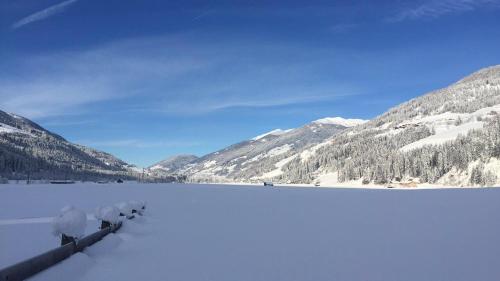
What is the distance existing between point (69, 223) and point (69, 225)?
0.04m

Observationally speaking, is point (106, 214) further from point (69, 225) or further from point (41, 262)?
point (41, 262)

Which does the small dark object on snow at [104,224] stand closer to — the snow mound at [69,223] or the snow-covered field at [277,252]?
the snow-covered field at [277,252]

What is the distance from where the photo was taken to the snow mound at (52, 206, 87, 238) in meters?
7.12

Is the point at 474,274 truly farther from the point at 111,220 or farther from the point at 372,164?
the point at 372,164

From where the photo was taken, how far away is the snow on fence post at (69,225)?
7129 millimetres

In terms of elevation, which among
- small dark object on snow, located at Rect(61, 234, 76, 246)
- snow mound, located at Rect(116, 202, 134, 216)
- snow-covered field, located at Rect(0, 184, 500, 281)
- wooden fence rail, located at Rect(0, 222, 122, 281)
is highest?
snow mound, located at Rect(116, 202, 134, 216)

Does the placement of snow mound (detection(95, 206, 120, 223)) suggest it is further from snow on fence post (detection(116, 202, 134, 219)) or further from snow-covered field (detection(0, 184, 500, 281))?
snow on fence post (detection(116, 202, 134, 219))

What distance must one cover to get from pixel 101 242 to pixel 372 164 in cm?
19708

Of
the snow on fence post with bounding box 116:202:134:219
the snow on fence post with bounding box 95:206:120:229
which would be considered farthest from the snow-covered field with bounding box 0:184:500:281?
the snow on fence post with bounding box 95:206:120:229

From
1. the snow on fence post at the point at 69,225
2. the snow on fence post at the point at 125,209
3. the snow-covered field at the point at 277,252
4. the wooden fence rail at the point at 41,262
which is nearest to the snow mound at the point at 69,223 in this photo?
the snow on fence post at the point at 69,225

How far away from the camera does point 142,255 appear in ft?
29.9

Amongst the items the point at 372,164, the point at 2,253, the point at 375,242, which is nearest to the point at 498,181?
the point at 372,164

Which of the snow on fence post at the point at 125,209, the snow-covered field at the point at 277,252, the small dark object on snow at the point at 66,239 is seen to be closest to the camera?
the snow-covered field at the point at 277,252

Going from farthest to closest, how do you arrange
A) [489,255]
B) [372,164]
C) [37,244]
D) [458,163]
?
[372,164] → [458,163] → [37,244] → [489,255]
